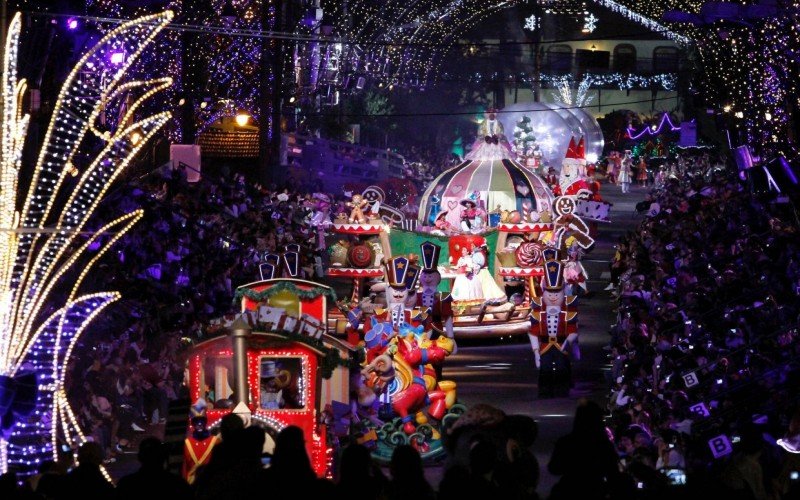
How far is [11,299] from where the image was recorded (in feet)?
44.1

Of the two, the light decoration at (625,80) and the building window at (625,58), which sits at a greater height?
the building window at (625,58)

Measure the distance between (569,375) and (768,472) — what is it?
11511mm

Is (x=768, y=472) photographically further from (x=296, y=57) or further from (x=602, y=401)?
(x=296, y=57)

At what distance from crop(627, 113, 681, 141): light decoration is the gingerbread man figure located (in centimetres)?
3843

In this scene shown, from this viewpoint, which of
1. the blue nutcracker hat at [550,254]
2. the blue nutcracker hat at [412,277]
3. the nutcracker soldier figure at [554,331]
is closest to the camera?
the nutcracker soldier figure at [554,331]

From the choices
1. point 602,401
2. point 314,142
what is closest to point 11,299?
point 602,401

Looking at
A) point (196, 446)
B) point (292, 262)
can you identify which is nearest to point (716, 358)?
point (196, 446)

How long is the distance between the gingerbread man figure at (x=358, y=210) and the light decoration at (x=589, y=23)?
58.0m

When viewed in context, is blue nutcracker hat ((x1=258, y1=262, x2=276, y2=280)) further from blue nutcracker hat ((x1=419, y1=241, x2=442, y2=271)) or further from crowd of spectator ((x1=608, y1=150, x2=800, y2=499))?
crowd of spectator ((x1=608, y1=150, x2=800, y2=499))

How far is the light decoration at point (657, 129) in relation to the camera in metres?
67.0

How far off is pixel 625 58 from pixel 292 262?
6731cm

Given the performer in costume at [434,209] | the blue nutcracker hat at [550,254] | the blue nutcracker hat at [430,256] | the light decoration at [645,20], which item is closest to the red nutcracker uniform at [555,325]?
the blue nutcracker hat at [550,254]

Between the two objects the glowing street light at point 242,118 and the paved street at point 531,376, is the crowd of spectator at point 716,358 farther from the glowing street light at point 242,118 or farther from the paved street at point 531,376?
the glowing street light at point 242,118

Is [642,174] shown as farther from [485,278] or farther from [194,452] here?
[194,452]
